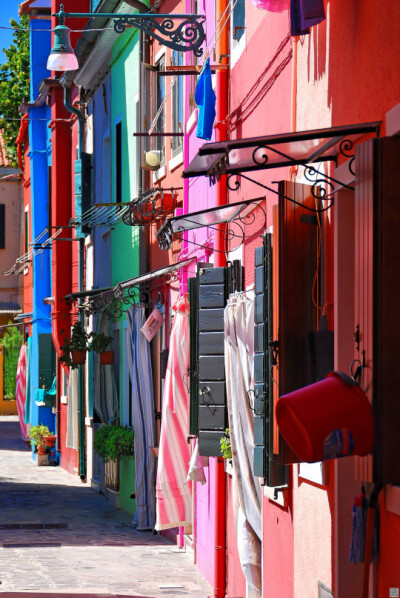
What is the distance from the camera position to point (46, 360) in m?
30.2

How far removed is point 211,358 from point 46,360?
62.8 feet

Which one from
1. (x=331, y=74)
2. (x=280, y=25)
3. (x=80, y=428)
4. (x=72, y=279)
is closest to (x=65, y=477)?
(x=80, y=428)

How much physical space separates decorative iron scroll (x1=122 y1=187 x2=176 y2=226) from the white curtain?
5299mm

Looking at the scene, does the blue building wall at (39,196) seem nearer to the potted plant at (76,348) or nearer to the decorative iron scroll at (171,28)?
the potted plant at (76,348)

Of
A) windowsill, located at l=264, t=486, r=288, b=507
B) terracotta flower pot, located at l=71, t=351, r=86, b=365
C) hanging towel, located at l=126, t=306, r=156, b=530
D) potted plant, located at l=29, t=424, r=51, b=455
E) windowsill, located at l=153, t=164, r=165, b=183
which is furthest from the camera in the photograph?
potted plant, located at l=29, t=424, r=51, b=455

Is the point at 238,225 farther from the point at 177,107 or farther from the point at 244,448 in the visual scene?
the point at 177,107

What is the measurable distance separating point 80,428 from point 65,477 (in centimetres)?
120

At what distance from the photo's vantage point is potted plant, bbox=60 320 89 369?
74.9 ft

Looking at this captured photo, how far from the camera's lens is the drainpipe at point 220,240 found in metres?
11.6

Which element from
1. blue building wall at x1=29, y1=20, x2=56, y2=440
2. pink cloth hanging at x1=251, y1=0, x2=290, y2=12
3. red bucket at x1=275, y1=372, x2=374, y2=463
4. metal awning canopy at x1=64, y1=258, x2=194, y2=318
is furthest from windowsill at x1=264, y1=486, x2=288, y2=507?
blue building wall at x1=29, y1=20, x2=56, y2=440

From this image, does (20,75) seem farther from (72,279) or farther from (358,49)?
(358,49)

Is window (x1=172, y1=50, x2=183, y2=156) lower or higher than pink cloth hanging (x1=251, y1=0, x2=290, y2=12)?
higher

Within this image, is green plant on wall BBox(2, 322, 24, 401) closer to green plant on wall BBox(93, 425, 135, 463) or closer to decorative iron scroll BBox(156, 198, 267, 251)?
green plant on wall BBox(93, 425, 135, 463)

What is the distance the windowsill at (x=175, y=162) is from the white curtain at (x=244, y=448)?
16.7 feet
